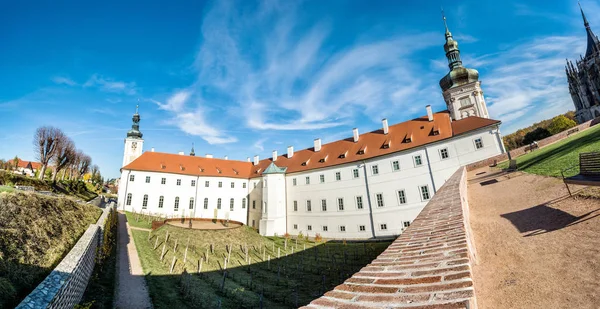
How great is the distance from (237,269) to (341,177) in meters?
18.2

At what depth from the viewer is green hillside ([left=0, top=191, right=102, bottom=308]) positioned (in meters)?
6.99

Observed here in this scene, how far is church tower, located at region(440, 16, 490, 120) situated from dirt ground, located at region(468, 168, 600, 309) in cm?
2856

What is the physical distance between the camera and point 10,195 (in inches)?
439

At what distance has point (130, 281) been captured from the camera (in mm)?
12516

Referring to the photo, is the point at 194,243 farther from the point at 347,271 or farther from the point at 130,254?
the point at 347,271

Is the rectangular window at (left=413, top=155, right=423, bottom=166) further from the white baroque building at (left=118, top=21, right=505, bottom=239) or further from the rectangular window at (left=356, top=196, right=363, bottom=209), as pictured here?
the rectangular window at (left=356, top=196, right=363, bottom=209)

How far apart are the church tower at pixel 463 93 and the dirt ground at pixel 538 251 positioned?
28.6 metres

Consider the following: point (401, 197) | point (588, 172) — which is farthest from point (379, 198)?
point (588, 172)

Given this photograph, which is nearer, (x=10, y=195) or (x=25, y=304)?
(x=25, y=304)

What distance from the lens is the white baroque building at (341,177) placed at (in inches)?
1041

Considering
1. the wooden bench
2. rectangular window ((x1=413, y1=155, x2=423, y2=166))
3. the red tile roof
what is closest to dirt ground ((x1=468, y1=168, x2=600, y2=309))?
the wooden bench

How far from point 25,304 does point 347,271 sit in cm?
1704

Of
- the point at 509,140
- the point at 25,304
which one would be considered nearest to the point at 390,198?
the point at 25,304

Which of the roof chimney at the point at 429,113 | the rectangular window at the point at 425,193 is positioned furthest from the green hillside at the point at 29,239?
the roof chimney at the point at 429,113
